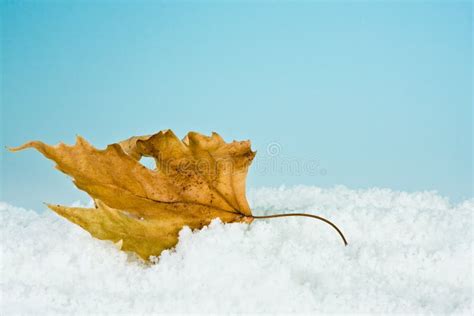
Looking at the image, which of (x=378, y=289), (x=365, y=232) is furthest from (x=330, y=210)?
(x=378, y=289)

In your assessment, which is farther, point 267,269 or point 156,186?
point 156,186

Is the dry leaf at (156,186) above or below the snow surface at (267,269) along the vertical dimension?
above

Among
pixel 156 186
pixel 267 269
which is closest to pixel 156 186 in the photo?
pixel 156 186

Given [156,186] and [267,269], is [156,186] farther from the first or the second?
[267,269]

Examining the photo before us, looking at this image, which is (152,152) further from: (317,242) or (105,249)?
(317,242)

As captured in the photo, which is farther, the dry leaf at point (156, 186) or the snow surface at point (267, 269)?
the dry leaf at point (156, 186)
